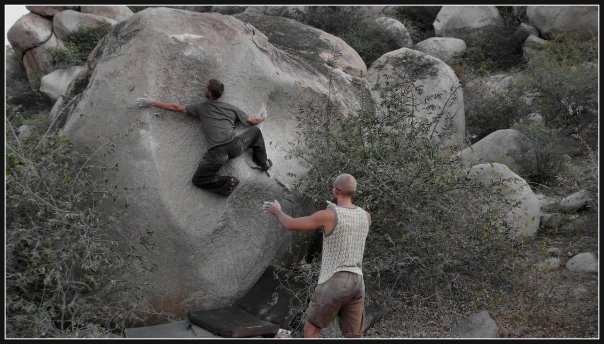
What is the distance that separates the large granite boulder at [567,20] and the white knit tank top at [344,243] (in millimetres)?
10967

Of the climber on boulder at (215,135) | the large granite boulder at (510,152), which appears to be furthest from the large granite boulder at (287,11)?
the climber on boulder at (215,135)

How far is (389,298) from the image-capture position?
223 inches

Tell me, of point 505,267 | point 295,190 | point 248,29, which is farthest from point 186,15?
point 505,267

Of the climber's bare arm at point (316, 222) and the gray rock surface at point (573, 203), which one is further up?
the climber's bare arm at point (316, 222)

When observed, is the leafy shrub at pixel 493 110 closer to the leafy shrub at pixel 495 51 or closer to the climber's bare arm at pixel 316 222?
the leafy shrub at pixel 495 51

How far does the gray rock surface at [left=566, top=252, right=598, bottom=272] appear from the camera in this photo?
20.9 feet

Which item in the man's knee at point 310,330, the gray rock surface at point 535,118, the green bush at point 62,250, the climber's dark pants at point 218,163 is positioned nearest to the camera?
the man's knee at point 310,330

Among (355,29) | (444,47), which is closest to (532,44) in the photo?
(444,47)

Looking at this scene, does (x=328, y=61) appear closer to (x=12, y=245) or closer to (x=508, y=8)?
(x=12, y=245)

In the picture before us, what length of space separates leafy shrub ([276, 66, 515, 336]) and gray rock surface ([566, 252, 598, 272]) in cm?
101

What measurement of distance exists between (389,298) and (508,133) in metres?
4.39

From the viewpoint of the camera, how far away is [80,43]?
642 inches

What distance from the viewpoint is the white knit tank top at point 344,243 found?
4316 millimetres

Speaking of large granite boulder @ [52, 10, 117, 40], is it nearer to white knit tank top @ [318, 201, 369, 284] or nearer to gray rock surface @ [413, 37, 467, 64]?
gray rock surface @ [413, 37, 467, 64]
